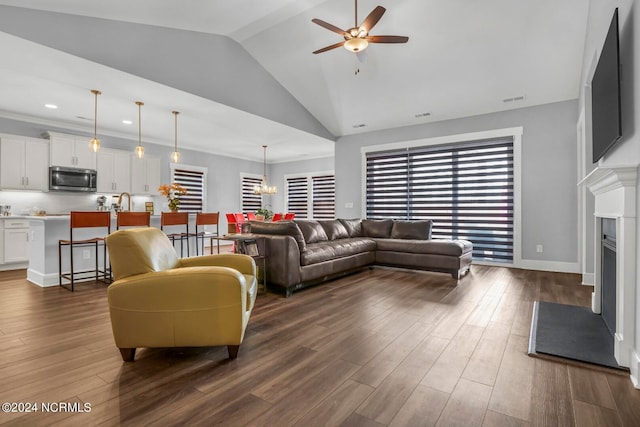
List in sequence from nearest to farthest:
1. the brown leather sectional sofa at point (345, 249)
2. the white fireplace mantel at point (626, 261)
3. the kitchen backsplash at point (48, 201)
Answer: the white fireplace mantel at point (626, 261)
the brown leather sectional sofa at point (345, 249)
the kitchen backsplash at point (48, 201)

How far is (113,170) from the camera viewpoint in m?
6.80

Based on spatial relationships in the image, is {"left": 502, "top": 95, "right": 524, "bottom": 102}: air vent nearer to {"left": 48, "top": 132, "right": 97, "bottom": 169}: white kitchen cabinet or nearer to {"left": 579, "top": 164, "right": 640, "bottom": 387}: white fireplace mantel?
{"left": 579, "top": 164, "right": 640, "bottom": 387}: white fireplace mantel

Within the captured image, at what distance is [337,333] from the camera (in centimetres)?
259

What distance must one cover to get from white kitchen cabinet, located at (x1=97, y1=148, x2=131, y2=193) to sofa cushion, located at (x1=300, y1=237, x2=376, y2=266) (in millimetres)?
4895

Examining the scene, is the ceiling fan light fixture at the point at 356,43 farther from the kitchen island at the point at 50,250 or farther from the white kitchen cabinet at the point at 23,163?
the white kitchen cabinet at the point at 23,163

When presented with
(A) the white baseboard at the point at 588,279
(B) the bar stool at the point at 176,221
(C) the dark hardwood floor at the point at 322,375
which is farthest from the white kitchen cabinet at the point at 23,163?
(A) the white baseboard at the point at 588,279

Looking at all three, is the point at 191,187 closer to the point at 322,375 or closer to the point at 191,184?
the point at 191,184

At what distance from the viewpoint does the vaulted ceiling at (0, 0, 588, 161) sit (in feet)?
11.9

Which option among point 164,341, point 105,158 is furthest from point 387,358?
point 105,158

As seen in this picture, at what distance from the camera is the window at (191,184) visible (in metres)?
8.32

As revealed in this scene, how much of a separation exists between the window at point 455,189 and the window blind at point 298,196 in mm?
3448

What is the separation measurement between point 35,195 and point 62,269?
8.93 feet

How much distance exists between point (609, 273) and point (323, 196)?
795cm

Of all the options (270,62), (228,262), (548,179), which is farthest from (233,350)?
(548,179)
